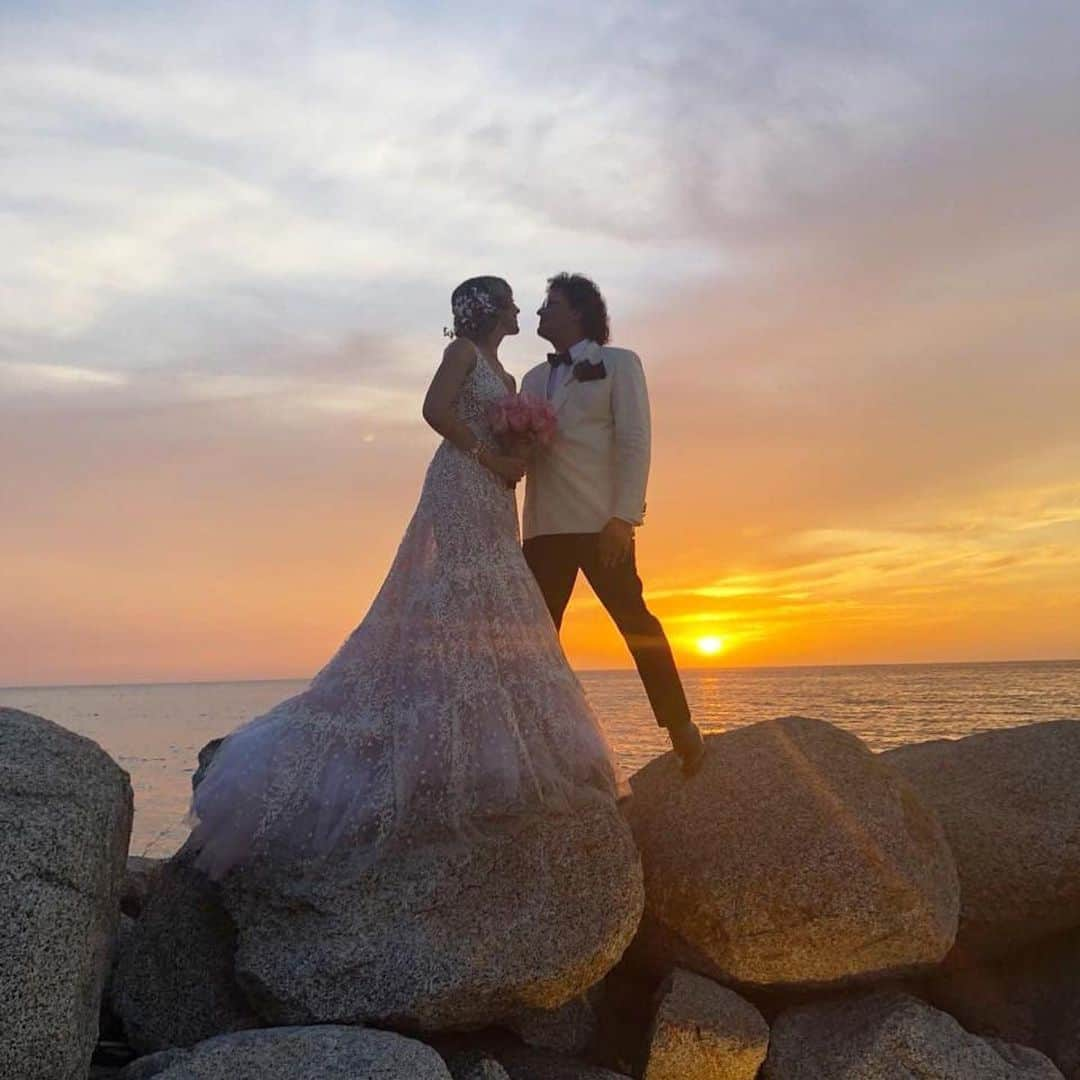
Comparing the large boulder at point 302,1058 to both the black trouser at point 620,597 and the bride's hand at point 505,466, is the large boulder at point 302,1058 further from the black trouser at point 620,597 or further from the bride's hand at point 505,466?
the bride's hand at point 505,466

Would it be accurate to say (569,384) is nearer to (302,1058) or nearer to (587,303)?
(587,303)

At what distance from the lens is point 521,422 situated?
6488 mm

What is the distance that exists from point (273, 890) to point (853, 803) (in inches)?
142

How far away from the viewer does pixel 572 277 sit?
23.1 ft

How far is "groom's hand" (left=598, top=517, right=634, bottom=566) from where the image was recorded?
6.58 m

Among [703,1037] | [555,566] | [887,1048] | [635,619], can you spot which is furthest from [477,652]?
[887,1048]

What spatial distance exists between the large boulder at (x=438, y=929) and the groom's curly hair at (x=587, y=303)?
320 centimetres

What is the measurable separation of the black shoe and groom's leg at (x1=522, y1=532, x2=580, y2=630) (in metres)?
1.07

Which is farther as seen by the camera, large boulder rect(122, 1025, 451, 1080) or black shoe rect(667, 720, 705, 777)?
black shoe rect(667, 720, 705, 777)

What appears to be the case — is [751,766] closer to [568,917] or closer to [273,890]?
[568,917]

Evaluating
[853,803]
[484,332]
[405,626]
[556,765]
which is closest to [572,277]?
[484,332]

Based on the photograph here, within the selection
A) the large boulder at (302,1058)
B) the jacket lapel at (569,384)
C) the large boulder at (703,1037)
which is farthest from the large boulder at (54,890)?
the jacket lapel at (569,384)

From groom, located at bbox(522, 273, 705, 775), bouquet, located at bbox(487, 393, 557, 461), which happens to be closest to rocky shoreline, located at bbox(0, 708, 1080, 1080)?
groom, located at bbox(522, 273, 705, 775)

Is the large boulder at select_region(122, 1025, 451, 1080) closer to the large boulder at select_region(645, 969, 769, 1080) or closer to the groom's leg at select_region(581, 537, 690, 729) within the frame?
the large boulder at select_region(645, 969, 769, 1080)
